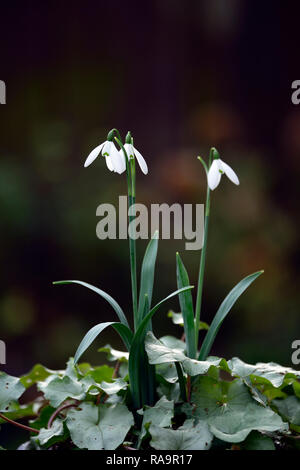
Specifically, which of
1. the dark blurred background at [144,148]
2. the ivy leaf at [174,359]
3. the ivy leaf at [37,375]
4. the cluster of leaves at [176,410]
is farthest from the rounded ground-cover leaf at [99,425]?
the dark blurred background at [144,148]

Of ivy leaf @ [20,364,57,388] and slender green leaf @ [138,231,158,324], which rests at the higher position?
slender green leaf @ [138,231,158,324]

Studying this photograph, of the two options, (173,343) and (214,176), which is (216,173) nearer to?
(214,176)

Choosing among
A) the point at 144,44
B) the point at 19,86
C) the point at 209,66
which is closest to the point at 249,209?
the point at 209,66

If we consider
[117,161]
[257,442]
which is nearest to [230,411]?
[257,442]

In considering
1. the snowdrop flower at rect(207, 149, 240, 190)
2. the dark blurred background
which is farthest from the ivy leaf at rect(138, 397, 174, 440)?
the dark blurred background

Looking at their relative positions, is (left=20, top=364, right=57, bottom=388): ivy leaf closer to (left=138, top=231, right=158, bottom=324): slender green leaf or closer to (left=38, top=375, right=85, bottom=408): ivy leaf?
(left=38, top=375, right=85, bottom=408): ivy leaf
